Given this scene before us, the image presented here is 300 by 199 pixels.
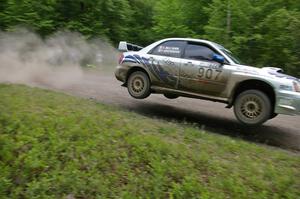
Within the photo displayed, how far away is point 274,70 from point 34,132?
5.43 meters

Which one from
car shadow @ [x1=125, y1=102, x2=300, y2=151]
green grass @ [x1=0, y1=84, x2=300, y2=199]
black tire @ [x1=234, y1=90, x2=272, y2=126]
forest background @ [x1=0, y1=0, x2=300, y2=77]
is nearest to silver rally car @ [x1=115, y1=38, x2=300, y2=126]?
black tire @ [x1=234, y1=90, x2=272, y2=126]

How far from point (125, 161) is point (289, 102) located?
12.6ft

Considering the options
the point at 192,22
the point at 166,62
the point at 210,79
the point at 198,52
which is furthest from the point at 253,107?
the point at 192,22

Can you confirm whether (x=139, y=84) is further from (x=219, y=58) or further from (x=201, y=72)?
(x=219, y=58)

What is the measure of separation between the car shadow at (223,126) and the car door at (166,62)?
0.94 meters

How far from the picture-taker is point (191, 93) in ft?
30.5

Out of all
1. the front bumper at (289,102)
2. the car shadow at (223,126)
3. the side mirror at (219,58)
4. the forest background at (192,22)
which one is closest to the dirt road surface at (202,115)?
the car shadow at (223,126)

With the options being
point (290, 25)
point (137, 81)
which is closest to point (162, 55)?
point (137, 81)

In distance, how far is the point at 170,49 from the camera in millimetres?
9703

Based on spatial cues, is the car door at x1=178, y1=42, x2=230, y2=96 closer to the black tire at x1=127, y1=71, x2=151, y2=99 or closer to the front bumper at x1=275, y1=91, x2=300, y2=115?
the black tire at x1=127, y1=71, x2=151, y2=99

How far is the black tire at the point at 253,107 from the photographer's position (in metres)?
8.20

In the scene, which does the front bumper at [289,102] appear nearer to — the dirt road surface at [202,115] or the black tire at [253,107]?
the black tire at [253,107]

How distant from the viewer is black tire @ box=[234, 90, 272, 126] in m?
8.20

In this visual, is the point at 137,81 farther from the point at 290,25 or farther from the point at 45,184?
the point at 290,25
